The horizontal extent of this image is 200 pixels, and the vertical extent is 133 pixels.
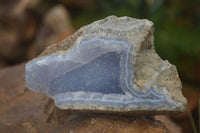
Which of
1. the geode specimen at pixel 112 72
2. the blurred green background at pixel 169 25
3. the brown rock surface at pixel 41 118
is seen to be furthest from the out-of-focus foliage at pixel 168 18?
the geode specimen at pixel 112 72

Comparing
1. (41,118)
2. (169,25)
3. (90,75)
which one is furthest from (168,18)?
(90,75)

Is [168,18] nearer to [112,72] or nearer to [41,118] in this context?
[41,118]

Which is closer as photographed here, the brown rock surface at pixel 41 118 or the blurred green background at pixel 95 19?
the brown rock surface at pixel 41 118

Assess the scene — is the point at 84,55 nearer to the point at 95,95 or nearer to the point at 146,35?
the point at 95,95

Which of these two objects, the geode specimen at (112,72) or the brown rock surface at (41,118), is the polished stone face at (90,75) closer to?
the geode specimen at (112,72)

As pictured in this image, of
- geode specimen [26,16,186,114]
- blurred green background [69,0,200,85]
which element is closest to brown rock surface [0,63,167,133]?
geode specimen [26,16,186,114]
